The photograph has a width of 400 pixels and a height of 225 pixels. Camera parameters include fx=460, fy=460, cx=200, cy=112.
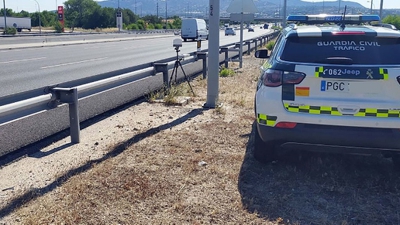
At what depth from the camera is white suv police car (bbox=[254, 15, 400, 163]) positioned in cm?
454

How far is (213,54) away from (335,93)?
460 centimetres

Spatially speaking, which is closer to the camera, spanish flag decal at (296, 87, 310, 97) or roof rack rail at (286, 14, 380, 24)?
spanish flag decal at (296, 87, 310, 97)

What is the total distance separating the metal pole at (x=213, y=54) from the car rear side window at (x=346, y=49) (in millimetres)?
4059

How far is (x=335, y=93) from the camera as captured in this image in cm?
460

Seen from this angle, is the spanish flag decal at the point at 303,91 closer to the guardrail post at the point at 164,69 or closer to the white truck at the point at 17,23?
the guardrail post at the point at 164,69

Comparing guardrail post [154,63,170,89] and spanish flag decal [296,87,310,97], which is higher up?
spanish flag decal [296,87,310,97]

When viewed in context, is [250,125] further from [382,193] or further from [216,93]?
[382,193]

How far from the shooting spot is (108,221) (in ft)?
12.9

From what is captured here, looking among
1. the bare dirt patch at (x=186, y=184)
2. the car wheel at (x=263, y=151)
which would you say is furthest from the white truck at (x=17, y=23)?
the car wheel at (x=263, y=151)

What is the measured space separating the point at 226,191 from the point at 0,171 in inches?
97.9

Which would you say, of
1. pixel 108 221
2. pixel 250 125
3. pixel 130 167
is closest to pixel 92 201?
pixel 108 221

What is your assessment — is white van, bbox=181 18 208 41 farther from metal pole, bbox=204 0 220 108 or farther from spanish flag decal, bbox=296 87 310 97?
spanish flag decal, bbox=296 87 310 97

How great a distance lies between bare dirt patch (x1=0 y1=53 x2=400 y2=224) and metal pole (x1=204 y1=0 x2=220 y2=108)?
2.10 meters

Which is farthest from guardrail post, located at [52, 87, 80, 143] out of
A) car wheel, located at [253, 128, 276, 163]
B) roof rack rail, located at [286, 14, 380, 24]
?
roof rack rail, located at [286, 14, 380, 24]
